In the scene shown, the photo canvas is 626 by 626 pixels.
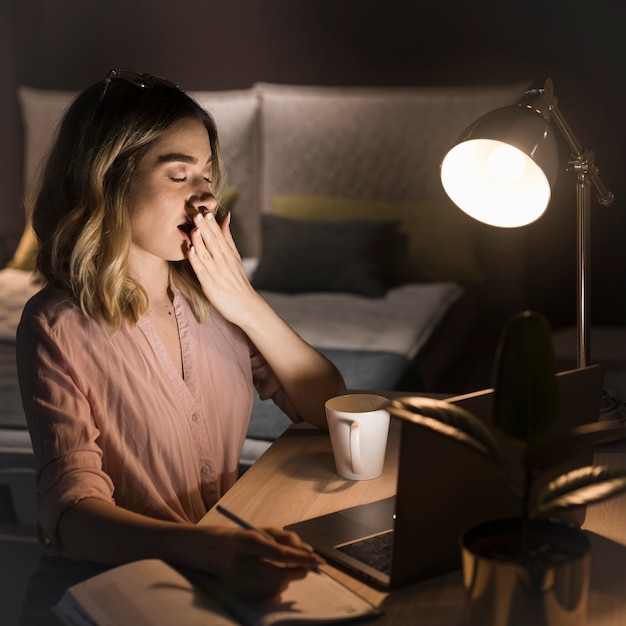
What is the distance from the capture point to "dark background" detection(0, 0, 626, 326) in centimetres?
380

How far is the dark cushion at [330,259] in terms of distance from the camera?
11.5 ft

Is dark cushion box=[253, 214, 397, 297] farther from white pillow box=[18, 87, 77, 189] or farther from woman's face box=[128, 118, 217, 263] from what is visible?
woman's face box=[128, 118, 217, 263]

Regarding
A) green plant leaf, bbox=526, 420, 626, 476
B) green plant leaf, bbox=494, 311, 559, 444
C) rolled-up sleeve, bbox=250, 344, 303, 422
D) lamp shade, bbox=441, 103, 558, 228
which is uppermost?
lamp shade, bbox=441, 103, 558, 228

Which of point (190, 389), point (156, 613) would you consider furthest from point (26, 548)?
point (156, 613)

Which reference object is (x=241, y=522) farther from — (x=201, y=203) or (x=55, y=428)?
(x=201, y=203)

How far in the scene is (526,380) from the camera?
0.80 m

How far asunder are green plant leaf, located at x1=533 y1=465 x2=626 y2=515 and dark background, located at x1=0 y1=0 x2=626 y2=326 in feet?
8.97

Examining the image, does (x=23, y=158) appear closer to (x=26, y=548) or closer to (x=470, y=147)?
(x=26, y=548)

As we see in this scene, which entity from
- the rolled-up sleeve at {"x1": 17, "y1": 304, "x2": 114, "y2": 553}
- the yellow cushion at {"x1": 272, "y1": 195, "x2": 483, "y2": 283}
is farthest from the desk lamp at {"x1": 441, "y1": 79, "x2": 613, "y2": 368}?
the yellow cushion at {"x1": 272, "y1": 195, "x2": 483, "y2": 283}

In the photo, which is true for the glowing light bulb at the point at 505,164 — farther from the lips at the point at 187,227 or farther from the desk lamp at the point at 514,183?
the lips at the point at 187,227

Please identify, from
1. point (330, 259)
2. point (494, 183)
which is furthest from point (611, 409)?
point (330, 259)

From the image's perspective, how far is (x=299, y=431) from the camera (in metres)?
1.49

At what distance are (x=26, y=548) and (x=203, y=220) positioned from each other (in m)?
1.19

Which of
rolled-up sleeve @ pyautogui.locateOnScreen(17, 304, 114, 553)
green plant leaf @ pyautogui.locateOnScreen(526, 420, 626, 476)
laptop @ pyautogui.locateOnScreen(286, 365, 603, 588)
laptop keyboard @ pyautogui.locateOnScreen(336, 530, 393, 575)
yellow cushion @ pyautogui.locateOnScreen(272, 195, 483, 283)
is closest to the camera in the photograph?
green plant leaf @ pyautogui.locateOnScreen(526, 420, 626, 476)
